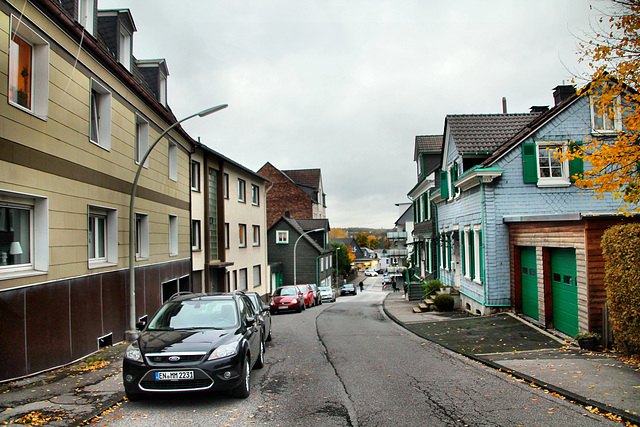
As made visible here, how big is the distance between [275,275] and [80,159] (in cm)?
3178

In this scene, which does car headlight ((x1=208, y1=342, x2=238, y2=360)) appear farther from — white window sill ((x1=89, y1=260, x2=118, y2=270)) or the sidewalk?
white window sill ((x1=89, y1=260, x2=118, y2=270))

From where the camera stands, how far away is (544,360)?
923 centimetres

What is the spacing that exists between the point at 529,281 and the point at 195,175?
15.3 m

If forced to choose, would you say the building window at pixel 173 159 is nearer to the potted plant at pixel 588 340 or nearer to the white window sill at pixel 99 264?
the white window sill at pixel 99 264

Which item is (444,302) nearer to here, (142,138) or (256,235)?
(142,138)

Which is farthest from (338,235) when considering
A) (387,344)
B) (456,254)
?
(387,344)

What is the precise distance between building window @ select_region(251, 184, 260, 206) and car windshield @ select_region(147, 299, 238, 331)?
24.3 metres

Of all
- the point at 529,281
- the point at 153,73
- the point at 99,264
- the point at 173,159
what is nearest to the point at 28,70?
the point at 99,264

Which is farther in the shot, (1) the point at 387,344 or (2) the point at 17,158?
(1) the point at 387,344

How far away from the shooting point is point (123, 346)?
1169 cm

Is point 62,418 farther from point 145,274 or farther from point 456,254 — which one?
point 456,254

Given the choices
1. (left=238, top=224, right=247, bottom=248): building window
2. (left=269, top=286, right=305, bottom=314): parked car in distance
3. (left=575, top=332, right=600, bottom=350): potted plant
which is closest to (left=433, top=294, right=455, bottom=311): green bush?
(left=269, top=286, right=305, bottom=314): parked car in distance

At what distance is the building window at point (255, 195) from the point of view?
1278 inches

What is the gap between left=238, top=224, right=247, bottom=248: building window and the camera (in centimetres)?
2966
